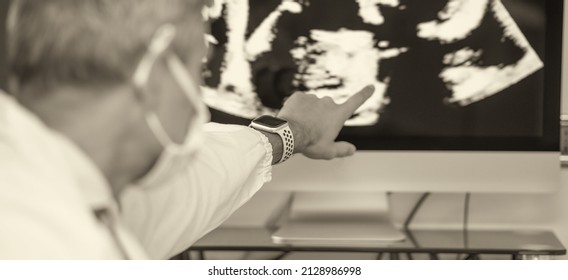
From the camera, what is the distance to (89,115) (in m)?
0.52

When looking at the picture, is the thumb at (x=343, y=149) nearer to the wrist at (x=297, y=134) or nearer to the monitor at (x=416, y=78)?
the monitor at (x=416, y=78)

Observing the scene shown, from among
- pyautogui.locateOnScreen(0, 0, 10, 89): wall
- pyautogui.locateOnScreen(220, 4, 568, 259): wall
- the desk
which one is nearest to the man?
pyautogui.locateOnScreen(0, 0, 10, 89): wall

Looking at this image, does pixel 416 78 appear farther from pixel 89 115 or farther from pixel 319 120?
pixel 89 115

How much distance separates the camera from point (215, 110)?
1.20 m

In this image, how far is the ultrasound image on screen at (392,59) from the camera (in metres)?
1.17

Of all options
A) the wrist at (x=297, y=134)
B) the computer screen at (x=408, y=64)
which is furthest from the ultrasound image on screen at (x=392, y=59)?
the wrist at (x=297, y=134)

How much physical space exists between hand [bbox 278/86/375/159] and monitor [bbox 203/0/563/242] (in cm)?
2

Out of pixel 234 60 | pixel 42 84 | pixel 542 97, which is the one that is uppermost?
pixel 42 84

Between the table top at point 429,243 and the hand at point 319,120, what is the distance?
148mm

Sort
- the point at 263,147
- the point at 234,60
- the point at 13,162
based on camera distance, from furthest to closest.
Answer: the point at 234,60
the point at 263,147
the point at 13,162
